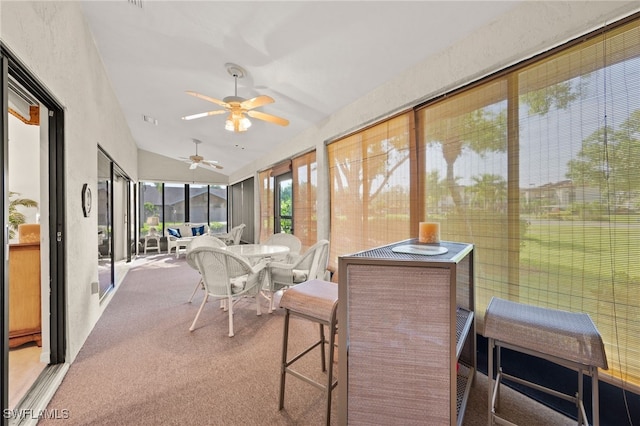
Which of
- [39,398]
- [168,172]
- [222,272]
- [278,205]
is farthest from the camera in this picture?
[168,172]

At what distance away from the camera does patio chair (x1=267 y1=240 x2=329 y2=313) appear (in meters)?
2.83

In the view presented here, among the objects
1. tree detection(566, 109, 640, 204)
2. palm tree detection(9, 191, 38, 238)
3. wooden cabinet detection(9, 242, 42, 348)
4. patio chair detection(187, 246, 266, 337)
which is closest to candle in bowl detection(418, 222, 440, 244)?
tree detection(566, 109, 640, 204)

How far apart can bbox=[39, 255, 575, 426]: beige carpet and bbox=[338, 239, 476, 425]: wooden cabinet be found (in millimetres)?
576

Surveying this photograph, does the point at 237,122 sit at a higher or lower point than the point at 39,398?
higher

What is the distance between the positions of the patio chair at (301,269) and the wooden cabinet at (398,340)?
1.62 metres

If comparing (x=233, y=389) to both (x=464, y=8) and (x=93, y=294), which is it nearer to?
(x=93, y=294)

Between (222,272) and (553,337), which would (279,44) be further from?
(553,337)

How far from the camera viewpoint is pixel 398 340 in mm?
1120

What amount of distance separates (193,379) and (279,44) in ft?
9.08

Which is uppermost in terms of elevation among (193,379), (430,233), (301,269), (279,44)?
(279,44)

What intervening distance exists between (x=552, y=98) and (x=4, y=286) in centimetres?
321

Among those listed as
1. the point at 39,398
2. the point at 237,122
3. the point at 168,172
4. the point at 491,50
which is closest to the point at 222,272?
the point at 39,398

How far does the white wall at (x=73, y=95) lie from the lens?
1.53 metres

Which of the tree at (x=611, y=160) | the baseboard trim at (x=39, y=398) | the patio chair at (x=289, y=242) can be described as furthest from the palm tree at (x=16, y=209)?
the tree at (x=611, y=160)
